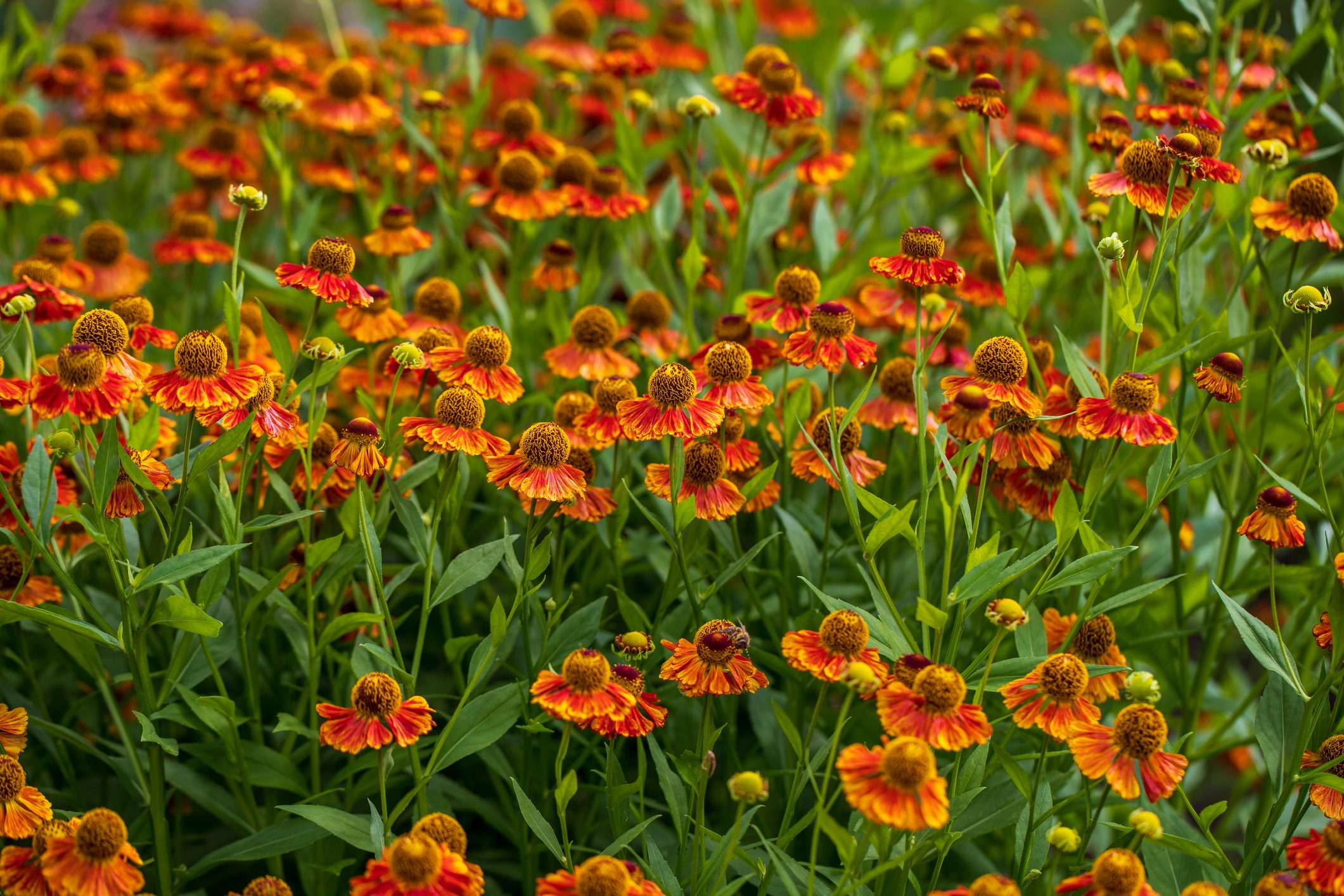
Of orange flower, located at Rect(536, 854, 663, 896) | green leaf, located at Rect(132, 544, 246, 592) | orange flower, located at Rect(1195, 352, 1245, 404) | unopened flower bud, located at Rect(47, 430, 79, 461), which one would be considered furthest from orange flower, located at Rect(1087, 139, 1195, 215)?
unopened flower bud, located at Rect(47, 430, 79, 461)

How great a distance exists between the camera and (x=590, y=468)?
1455 millimetres

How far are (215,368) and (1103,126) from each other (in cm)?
122

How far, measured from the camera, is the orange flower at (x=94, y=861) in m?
1.06

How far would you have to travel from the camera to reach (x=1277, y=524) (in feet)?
4.21

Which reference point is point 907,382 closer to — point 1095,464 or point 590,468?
point 1095,464

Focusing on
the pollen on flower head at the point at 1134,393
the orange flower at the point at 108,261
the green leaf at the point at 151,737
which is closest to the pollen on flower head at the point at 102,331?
the green leaf at the point at 151,737

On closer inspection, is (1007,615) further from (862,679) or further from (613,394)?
(613,394)

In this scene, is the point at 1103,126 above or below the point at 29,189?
above

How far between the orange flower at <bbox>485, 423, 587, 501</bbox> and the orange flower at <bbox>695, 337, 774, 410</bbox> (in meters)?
0.18

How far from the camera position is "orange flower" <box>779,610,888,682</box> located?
1.11 metres

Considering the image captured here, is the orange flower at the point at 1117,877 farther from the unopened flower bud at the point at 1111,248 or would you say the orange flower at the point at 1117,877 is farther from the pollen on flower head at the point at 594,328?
the pollen on flower head at the point at 594,328

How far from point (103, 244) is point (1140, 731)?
168 centimetres

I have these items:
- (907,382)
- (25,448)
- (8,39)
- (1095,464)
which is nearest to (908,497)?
(907,382)

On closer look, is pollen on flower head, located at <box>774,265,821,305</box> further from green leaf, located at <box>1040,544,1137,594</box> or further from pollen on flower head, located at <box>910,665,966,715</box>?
pollen on flower head, located at <box>910,665,966,715</box>
